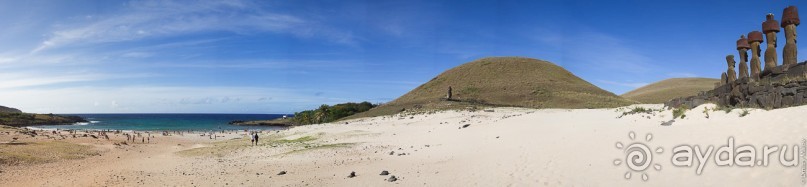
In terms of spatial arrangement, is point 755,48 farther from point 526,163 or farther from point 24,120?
point 24,120

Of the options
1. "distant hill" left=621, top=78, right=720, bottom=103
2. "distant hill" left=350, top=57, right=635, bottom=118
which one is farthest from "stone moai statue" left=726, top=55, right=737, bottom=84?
"distant hill" left=621, top=78, right=720, bottom=103

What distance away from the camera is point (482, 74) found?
107 meters

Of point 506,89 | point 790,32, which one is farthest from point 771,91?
point 506,89

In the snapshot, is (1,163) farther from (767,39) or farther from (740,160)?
(767,39)

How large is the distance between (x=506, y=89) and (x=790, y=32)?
70.4 metres

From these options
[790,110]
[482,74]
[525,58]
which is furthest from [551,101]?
[790,110]

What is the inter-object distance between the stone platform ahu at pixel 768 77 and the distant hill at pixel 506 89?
1635 inches

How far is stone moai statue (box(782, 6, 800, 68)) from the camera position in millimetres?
15318

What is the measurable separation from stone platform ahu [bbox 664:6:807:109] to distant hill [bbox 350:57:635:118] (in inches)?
1635

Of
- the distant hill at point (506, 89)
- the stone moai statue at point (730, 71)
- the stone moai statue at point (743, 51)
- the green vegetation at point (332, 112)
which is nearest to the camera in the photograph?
the stone moai statue at point (743, 51)

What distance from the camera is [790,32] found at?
15742mm

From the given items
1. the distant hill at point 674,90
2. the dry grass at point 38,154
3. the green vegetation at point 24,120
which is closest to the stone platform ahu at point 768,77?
the dry grass at point 38,154

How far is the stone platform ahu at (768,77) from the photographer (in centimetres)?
1303

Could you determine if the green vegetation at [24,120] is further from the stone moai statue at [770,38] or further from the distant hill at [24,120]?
the stone moai statue at [770,38]
